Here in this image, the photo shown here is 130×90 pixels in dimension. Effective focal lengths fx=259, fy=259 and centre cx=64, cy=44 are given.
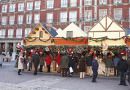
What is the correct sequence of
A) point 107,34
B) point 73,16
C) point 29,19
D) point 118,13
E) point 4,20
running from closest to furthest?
point 107,34 → point 118,13 → point 73,16 → point 29,19 → point 4,20

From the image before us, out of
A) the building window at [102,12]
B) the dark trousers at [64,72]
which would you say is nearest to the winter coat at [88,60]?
the dark trousers at [64,72]

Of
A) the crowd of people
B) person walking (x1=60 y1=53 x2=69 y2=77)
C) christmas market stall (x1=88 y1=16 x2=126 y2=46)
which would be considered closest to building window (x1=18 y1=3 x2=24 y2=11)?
the crowd of people

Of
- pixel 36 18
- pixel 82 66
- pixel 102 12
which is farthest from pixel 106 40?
Answer: pixel 36 18

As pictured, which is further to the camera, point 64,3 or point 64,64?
point 64,3

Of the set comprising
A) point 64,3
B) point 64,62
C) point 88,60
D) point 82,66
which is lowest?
point 82,66

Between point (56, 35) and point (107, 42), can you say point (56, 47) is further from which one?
point (107, 42)

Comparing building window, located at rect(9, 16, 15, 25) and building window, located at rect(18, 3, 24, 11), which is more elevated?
building window, located at rect(18, 3, 24, 11)

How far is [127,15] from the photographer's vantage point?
41938mm

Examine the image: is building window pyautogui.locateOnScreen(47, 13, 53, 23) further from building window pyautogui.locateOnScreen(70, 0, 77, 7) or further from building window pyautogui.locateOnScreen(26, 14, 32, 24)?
A: building window pyautogui.locateOnScreen(70, 0, 77, 7)

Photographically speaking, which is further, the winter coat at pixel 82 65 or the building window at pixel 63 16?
the building window at pixel 63 16

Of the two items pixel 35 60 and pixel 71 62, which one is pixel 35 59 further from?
pixel 71 62

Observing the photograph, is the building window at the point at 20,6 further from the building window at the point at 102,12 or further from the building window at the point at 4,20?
the building window at the point at 102,12

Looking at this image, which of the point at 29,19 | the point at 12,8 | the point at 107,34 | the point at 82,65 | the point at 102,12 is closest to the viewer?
the point at 82,65

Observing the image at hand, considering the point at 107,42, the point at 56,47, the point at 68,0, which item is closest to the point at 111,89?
the point at 107,42
